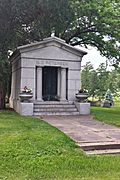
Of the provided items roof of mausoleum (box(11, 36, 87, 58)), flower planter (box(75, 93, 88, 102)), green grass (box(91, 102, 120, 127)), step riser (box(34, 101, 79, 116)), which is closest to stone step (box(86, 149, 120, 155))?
green grass (box(91, 102, 120, 127))

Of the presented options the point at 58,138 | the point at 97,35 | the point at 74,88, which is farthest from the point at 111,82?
the point at 58,138

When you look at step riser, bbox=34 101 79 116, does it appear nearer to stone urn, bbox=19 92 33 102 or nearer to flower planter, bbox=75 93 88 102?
flower planter, bbox=75 93 88 102

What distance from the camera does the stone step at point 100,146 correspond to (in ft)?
23.4

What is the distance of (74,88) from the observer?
16.4 metres

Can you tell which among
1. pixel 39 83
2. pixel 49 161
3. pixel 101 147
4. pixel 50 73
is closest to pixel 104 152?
pixel 101 147

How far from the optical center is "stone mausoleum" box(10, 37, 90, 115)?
50.8 feet

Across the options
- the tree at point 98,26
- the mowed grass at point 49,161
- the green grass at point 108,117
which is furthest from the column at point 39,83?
the mowed grass at point 49,161

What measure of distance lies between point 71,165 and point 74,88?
1074 cm

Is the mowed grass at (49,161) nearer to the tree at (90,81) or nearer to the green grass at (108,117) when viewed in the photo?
the green grass at (108,117)

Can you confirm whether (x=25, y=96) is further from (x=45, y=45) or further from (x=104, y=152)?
(x=104, y=152)

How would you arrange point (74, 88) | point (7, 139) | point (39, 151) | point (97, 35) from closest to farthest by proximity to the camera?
point (39, 151) < point (7, 139) < point (74, 88) < point (97, 35)

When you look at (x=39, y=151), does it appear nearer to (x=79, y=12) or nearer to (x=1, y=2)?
(x=1, y=2)

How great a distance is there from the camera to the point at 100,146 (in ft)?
23.7

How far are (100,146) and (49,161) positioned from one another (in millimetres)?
1692
